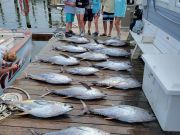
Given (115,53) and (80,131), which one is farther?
(115,53)

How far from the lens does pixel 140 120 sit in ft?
9.27

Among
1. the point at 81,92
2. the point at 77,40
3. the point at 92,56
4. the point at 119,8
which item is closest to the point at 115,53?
the point at 92,56

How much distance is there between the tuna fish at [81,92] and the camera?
330cm

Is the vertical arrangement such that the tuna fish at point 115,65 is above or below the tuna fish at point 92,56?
below

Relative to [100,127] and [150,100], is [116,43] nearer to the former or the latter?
[150,100]

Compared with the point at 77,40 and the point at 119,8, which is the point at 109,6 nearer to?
the point at 119,8

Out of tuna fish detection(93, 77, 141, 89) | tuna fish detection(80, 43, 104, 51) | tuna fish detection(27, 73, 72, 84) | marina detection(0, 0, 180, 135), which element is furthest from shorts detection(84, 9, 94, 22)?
tuna fish detection(93, 77, 141, 89)

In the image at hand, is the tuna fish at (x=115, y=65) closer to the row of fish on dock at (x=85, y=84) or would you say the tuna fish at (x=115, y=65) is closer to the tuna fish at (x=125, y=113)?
the row of fish on dock at (x=85, y=84)

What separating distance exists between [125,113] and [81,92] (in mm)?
685

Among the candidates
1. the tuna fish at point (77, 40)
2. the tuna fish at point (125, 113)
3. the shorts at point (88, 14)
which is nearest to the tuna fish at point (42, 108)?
the tuna fish at point (125, 113)

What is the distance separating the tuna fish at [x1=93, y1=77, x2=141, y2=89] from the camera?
366cm

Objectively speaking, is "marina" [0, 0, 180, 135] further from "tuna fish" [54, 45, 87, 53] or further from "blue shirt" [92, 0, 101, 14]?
"blue shirt" [92, 0, 101, 14]

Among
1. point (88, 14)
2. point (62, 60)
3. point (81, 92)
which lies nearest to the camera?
point (81, 92)

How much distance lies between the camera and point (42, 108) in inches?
114
